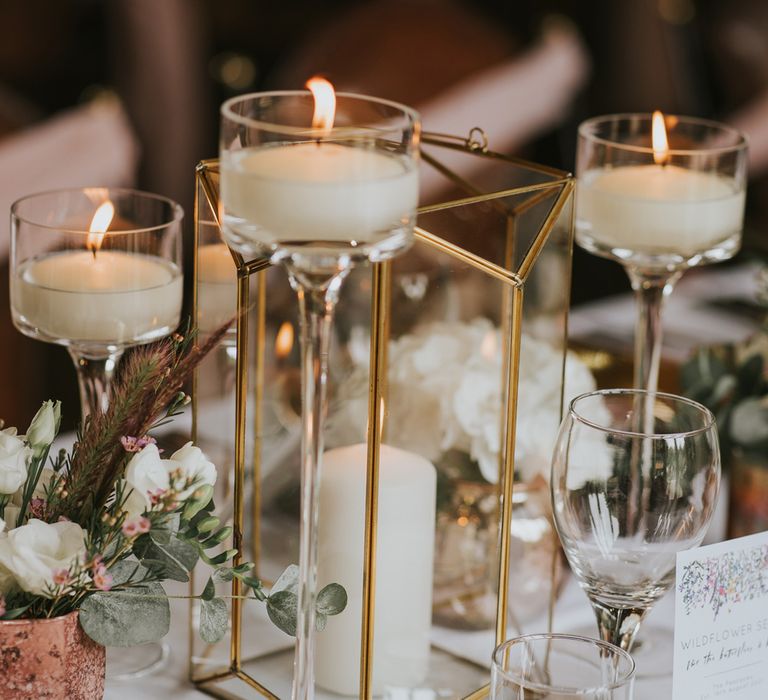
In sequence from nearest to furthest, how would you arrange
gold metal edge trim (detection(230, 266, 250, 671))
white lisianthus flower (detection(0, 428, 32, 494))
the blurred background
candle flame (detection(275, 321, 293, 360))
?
white lisianthus flower (detection(0, 428, 32, 494))
gold metal edge trim (detection(230, 266, 250, 671))
candle flame (detection(275, 321, 293, 360))
the blurred background

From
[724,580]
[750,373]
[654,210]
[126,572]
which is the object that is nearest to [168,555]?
[126,572]

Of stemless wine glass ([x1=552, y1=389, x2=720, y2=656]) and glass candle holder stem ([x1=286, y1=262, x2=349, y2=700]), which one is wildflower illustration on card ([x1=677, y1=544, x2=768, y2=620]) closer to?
stemless wine glass ([x1=552, y1=389, x2=720, y2=656])

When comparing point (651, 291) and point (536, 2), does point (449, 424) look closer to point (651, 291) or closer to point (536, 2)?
point (651, 291)

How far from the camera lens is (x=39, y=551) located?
688 millimetres

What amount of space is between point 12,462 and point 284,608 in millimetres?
186

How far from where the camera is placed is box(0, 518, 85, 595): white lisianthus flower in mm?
672

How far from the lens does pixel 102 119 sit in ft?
6.52

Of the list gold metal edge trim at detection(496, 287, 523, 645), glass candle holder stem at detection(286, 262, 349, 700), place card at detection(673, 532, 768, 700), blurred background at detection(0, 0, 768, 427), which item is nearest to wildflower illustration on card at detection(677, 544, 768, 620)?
place card at detection(673, 532, 768, 700)

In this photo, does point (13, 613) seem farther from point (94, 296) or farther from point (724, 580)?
point (724, 580)

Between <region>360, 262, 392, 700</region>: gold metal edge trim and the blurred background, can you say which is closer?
<region>360, 262, 392, 700</region>: gold metal edge trim

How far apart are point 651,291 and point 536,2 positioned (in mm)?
3041

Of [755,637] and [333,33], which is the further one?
[333,33]

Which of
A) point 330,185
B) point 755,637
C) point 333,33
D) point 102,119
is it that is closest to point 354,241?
point 330,185

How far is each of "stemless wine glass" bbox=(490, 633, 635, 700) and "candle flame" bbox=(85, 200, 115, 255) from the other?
0.41m
